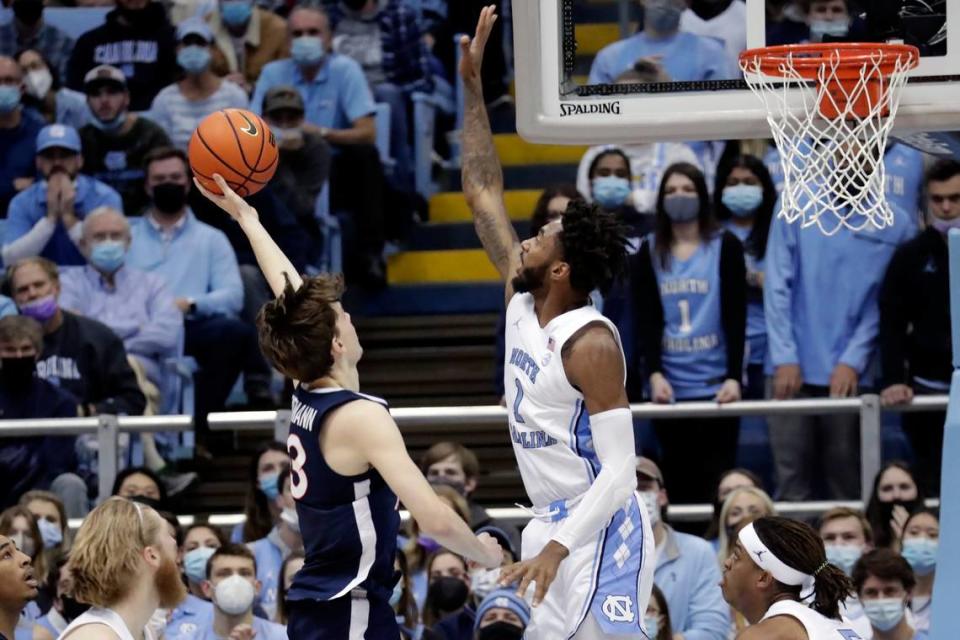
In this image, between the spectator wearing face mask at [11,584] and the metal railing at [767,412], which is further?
the metal railing at [767,412]

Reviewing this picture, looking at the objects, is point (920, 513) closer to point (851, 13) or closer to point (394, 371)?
point (851, 13)

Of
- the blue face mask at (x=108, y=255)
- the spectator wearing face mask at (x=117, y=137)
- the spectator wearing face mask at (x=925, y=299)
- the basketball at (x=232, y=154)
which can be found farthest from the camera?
the spectator wearing face mask at (x=117, y=137)

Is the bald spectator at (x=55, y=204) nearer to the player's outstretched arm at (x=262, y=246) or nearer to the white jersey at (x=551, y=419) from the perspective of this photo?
the player's outstretched arm at (x=262, y=246)

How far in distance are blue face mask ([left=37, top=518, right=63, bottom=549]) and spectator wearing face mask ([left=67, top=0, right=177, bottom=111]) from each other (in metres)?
4.09

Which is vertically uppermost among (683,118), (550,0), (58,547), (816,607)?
(550,0)

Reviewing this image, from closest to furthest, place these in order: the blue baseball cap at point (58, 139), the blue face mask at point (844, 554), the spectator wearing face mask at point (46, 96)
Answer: the blue face mask at point (844, 554), the blue baseball cap at point (58, 139), the spectator wearing face mask at point (46, 96)

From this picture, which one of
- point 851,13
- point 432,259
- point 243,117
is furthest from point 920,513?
point 432,259

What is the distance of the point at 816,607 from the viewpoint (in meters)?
5.32

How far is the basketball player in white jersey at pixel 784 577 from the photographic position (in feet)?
17.3

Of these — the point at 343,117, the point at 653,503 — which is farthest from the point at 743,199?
the point at 343,117

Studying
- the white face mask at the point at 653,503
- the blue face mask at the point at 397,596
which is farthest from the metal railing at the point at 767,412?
the blue face mask at the point at 397,596

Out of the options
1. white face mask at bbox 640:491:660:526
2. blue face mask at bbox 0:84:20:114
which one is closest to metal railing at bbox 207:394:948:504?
white face mask at bbox 640:491:660:526

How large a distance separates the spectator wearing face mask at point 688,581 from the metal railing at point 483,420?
43 cm

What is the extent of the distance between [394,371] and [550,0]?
502cm
